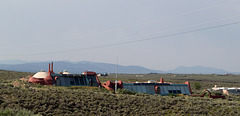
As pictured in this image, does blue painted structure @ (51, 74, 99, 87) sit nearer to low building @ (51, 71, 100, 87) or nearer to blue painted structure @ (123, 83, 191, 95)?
low building @ (51, 71, 100, 87)

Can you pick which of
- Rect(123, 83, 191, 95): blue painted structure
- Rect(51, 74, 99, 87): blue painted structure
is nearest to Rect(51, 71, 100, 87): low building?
Rect(51, 74, 99, 87): blue painted structure

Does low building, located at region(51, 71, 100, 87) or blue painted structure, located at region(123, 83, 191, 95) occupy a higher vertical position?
low building, located at region(51, 71, 100, 87)

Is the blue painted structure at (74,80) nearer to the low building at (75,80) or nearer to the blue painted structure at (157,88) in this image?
the low building at (75,80)

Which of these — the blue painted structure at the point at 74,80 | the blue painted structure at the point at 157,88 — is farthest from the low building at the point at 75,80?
the blue painted structure at the point at 157,88

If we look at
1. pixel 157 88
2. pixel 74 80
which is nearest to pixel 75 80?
pixel 74 80

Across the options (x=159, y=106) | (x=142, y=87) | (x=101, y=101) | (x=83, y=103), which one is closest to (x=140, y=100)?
(x=159, y=106)

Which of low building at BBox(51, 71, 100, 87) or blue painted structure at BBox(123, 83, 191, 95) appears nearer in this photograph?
low building at BBox(51, 71, 100, 87)

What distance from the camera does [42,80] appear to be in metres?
53.3

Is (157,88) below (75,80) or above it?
below

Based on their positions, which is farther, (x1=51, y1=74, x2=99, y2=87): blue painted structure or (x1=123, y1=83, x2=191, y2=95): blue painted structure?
(x1=123, y1=83, x2=191, y2=95): blue painted structure

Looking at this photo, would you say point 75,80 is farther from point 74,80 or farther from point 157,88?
point 157,88

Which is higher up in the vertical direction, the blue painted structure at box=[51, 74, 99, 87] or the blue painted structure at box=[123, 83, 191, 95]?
the blue painted structure at box=[51, 74, 99, 87]

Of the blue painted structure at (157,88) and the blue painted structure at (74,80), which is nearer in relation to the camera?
the blue painted structure at (74,80)

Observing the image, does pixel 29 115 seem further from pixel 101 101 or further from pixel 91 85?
pixel 91 85
